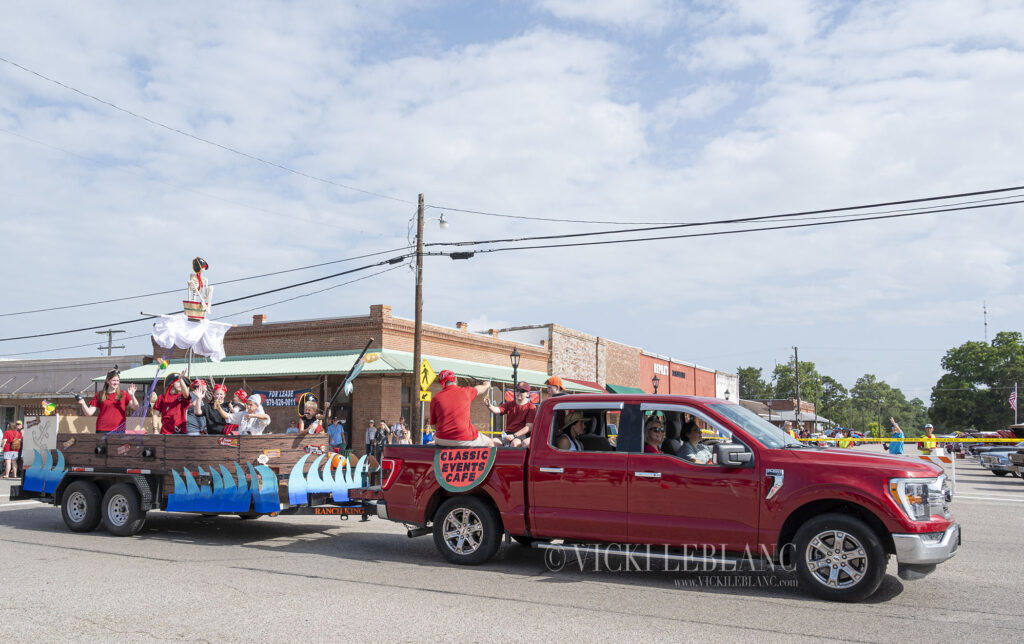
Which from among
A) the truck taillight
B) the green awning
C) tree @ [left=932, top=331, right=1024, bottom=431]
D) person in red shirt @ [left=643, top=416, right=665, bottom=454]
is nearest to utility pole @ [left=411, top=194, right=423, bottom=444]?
the truck taillight

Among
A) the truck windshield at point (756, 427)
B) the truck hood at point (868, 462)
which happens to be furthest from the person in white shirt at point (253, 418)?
the truck hood at point (868, 462)

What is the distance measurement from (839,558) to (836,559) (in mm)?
26

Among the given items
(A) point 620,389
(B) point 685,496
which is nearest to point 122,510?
(B) point 685,496

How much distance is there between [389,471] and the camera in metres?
9.01

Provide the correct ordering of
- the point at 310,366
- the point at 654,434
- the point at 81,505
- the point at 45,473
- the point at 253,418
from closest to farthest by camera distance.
A: the point at 654,434 < the point at 81,505 < the point at 253,418 < the point at 45,473 < the point at 310,366

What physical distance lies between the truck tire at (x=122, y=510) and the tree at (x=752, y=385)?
13010 cm

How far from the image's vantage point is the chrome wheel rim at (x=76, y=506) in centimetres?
1080

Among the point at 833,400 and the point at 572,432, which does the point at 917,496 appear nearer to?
the point at 572,432

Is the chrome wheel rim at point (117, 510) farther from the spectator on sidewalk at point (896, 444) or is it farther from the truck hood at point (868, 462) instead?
the spectator on sidewalk at point (896, 444)

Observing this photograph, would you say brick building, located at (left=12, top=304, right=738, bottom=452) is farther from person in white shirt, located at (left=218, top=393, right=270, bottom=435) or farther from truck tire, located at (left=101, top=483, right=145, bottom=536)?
truck tire, located at (left=101, top=483, right=145, bottom=536)

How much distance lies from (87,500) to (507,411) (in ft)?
19.3

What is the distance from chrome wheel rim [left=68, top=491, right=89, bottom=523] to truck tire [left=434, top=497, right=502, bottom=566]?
5508mm

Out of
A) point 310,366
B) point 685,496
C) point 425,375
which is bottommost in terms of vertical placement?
point 685,496

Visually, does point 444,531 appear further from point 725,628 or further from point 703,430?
point 725,628
